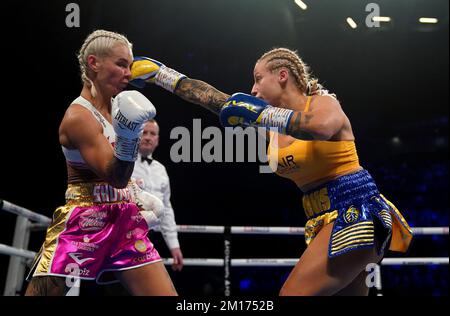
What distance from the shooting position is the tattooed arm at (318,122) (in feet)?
5.55

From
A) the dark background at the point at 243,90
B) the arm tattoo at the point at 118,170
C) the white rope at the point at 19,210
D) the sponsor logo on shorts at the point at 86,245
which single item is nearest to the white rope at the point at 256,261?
the white rope at the point at 19,210

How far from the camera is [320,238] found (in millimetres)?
1791

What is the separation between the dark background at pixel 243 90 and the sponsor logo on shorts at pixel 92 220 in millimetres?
1400

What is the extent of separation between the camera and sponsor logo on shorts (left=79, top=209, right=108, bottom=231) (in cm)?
179

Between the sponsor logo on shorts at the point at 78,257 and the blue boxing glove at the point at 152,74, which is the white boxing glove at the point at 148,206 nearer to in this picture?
the sponsor logo on shorts at the point at 78,257

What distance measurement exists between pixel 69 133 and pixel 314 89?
937 millimetres

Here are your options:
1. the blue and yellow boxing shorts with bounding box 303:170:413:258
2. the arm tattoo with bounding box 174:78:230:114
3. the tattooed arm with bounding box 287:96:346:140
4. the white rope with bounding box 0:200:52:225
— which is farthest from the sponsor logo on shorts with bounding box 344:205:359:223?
the white rope with bounding box 0:200:52:225

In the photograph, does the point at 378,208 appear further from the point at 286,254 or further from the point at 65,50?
the point at 286,254

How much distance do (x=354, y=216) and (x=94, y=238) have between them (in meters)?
0.88

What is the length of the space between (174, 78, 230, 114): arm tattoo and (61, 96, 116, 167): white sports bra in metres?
0.41

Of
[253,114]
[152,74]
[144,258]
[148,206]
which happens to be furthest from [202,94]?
[144,258]

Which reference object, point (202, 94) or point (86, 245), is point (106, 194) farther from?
point (202, 94)

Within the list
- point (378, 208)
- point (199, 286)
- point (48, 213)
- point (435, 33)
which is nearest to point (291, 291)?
point (378, 208)

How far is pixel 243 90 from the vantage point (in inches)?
140
